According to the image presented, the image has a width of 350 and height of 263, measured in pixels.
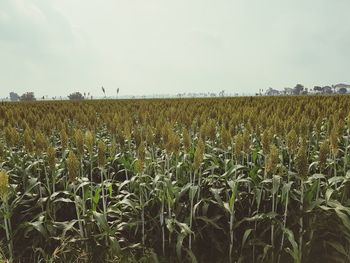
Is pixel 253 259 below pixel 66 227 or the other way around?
below

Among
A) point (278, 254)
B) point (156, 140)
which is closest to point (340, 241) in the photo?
point (278, 254)

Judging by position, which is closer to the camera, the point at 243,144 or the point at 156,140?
the point at 243,144

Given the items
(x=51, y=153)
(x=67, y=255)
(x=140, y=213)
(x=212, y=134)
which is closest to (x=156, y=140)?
(x=212, y=134)

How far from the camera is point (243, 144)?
380 centimetres

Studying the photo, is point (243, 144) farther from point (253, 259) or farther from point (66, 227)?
point (66, 227)

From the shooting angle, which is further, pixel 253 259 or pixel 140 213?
pixel 140 213

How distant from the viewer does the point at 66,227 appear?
3473 millimetres

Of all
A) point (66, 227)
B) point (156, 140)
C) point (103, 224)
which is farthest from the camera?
point (156, 140)

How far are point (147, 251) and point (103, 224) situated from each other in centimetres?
57

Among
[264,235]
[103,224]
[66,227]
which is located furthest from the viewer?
[264,235]

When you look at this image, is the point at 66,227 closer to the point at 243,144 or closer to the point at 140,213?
the point at 140,213

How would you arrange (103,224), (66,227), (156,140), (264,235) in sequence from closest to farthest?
(103,224), (66,227), (264,235), (156,140)

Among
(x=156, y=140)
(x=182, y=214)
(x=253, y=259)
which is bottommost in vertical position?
(x=253, y=259)

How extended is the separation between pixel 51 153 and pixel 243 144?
78.6 inches
